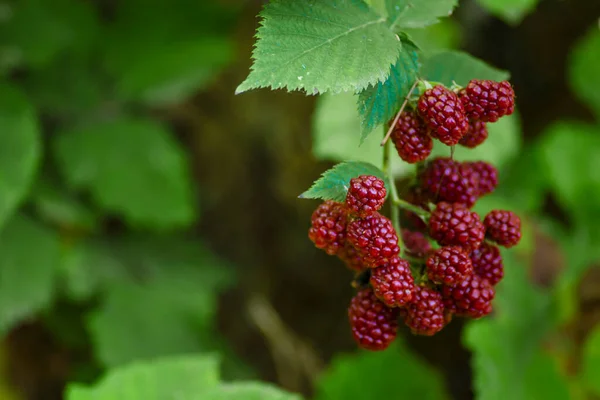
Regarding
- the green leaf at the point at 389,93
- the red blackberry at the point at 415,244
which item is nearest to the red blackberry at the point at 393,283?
the red blackberry at the point at 415,244

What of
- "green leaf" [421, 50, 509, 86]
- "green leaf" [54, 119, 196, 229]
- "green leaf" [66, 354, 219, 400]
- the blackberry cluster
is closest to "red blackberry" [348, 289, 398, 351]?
the blackberry cluster

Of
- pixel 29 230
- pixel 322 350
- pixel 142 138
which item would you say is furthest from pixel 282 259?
pixel 29 230

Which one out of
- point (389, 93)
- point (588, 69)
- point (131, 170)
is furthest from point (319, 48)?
point (588, 69)

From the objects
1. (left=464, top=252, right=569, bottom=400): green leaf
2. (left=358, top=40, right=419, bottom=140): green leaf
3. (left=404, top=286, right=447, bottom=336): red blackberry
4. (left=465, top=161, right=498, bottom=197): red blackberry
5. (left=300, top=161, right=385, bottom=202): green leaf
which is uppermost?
(left=358, top=40, right=419, bottom=140): green leaf

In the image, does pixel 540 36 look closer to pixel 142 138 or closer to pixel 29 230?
pixel 142 138

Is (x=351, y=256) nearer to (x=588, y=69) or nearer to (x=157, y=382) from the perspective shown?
(x=157, y=382)

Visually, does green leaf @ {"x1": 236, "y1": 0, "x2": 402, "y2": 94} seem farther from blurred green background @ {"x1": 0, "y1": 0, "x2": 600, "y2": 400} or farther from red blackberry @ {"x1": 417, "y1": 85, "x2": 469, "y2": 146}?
blurred green background @ {"x1": 0, "y1": 0, "x2": 600, "y2": 400}

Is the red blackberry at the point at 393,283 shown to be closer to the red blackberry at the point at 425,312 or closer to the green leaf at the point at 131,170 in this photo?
the red blackberry at the point at 425,312
